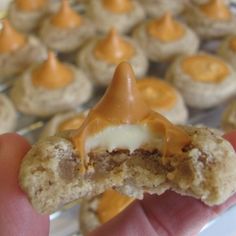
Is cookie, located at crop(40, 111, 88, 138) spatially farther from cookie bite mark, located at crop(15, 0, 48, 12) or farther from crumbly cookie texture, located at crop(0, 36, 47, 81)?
cookie bite mark, located at crop(15, 0, 48, 12)

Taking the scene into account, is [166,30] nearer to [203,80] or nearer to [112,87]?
[203,80]

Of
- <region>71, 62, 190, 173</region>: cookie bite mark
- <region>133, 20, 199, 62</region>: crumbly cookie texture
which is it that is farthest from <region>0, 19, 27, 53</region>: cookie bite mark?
<region>71, 62, 190, 173</region>: cookie bite mark

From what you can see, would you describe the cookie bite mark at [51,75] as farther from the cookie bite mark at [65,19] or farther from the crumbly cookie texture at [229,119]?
the crumbly cookie texture at [229,119]

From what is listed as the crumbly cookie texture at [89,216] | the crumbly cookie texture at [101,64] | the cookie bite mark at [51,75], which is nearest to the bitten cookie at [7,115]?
the cookie bite mark at [51,75]

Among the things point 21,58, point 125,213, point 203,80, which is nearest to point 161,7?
point 203,80

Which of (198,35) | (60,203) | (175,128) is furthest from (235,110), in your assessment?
(60,203)
